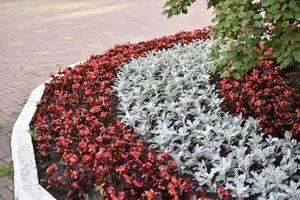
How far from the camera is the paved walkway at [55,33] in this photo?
738 centimetres

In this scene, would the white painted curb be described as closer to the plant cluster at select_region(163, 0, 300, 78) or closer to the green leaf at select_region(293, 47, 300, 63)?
the plant cluster at select_region(163, 0, 300, 78)

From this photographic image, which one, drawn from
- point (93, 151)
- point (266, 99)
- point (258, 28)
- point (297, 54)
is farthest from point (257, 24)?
point (93, 151)

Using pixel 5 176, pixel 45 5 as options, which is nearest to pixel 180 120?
pixel 5 176

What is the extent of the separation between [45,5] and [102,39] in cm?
825

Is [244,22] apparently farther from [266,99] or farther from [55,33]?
[55,33]

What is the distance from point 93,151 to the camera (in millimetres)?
3891

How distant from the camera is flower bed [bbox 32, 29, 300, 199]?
339cm

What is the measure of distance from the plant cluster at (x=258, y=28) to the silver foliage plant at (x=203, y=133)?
57 cm

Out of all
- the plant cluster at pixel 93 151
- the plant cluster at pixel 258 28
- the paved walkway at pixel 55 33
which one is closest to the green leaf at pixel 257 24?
the plant cluster at pixel 258 28

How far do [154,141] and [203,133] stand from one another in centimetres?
41

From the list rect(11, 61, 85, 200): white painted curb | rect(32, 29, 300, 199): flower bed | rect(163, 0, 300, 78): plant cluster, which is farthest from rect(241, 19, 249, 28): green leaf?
rect(11, 61, 85, 200): white painted curb

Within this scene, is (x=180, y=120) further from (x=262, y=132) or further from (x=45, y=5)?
(x=45, y=5)

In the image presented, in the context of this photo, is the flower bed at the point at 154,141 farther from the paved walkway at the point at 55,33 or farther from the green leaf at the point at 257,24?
the green leaf at the point at 257,24

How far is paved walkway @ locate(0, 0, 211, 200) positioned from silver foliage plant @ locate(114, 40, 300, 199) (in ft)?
4.73
